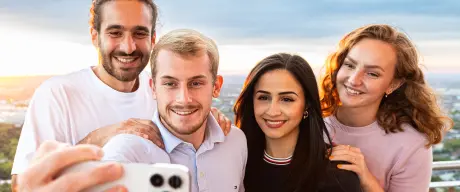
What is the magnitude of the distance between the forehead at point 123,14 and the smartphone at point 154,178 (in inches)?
31.3

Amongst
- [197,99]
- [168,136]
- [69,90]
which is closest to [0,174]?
[69,90]

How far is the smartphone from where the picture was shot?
46 centimetres

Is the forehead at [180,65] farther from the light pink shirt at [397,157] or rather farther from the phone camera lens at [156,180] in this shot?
the light pink shirt at [397,157]

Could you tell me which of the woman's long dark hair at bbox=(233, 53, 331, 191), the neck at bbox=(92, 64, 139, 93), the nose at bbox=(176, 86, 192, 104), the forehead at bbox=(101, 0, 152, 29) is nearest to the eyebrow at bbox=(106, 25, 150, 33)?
the forehead at bbox=(101, 0, 152, 29)

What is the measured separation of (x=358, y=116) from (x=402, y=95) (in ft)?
0.57

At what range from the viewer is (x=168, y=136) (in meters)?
0.95

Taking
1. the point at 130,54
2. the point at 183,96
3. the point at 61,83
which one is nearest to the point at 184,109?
the point at 183,96

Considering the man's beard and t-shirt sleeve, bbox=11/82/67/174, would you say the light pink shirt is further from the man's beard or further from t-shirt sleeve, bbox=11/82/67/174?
t-shirt sleeve, bbox=11/82/67/174

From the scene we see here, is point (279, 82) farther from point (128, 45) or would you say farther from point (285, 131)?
point (128, 45)

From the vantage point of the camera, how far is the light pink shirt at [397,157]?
54.1 inches

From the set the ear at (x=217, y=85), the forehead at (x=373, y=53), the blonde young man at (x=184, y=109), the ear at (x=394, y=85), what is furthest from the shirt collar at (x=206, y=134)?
the ear at (x=394, y=85)

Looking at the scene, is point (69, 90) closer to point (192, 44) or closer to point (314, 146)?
point (192, 44)

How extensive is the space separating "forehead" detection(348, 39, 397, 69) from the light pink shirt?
21 centimetres

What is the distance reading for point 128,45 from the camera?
1.20 m
